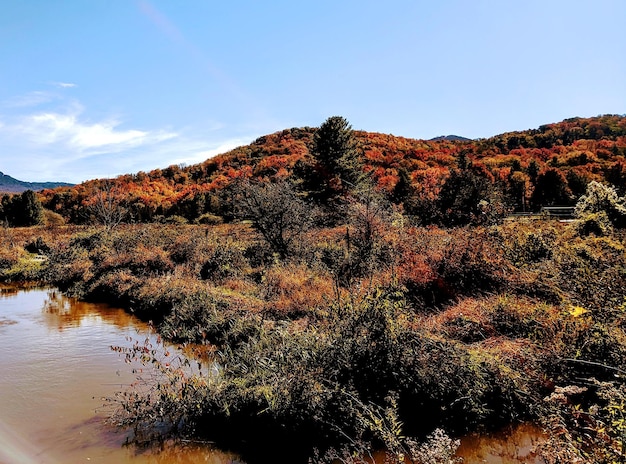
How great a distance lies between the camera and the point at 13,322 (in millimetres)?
13273

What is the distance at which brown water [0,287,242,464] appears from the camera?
5.67 meters

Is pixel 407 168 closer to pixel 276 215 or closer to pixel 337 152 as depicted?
pixel 337 152

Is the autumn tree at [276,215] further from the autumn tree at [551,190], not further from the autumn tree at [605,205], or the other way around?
the autumn tree at [551,190]

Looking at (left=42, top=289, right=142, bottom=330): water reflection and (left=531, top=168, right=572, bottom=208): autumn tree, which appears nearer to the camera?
(left=42, top=289, right=142, bottom=330): water reflection

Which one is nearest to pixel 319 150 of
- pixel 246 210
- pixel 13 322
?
pixel 246 210

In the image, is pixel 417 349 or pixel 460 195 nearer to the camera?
pixel 417 349

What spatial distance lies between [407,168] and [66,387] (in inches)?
1951

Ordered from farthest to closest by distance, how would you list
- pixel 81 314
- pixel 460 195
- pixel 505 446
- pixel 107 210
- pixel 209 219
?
1. pixel 209 219
2. pixel 107 210
3. pixel 460 195
4. pixel 81 314
5. pixel 505 446

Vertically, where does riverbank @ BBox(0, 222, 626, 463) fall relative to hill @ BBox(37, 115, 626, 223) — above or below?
below

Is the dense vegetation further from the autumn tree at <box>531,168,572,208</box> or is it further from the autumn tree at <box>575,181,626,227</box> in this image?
the autumn tree at <box>531,168,572,208</box>

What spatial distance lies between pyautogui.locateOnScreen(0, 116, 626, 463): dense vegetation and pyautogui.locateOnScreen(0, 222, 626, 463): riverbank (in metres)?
0.03

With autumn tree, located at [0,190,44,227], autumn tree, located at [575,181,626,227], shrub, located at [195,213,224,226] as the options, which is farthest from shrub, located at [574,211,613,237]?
autumn tree, located at [0,190,44,227]

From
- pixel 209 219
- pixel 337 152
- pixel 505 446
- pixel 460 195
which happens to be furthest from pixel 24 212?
pixel 505 446

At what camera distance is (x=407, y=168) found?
173 ft
